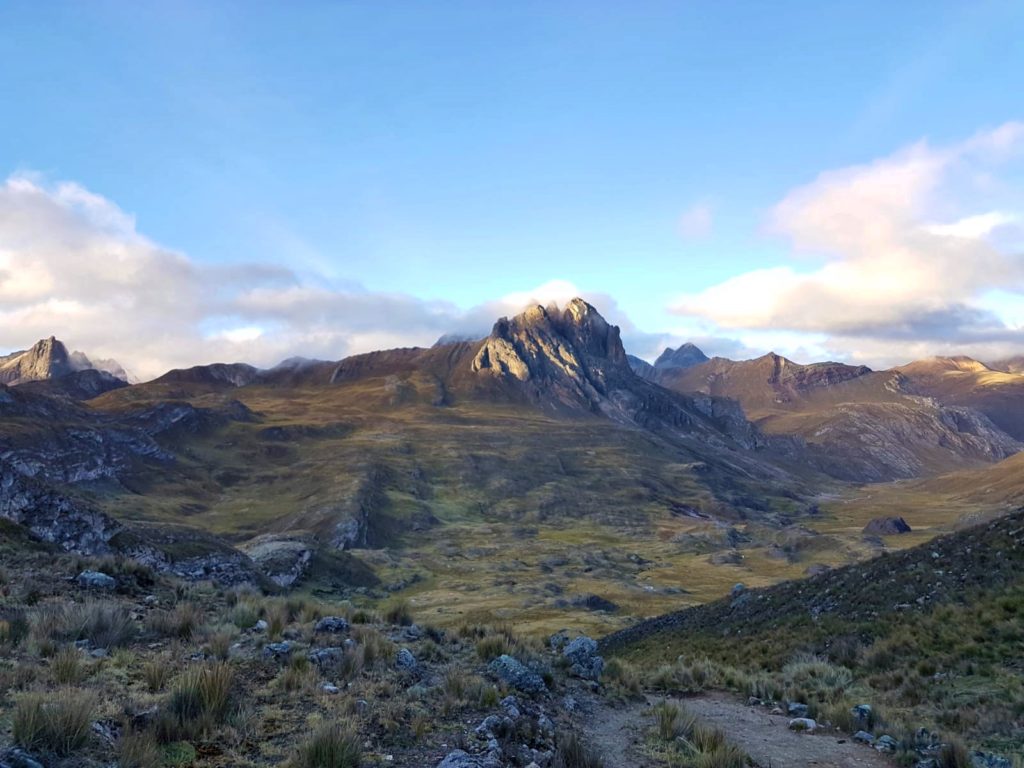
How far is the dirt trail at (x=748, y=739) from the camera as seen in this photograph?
A: 41.6 ft

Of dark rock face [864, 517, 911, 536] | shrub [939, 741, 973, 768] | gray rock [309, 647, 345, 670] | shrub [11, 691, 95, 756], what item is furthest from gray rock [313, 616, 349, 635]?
dark rock face [864, 517, 911, 536]

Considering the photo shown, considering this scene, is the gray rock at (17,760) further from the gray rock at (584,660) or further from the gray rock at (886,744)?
the gray rock at (886,744)

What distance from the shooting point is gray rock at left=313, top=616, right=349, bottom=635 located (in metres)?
16.9

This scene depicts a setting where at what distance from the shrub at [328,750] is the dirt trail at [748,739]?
5.17 metres

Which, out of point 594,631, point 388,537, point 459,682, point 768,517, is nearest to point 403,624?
point 459,682

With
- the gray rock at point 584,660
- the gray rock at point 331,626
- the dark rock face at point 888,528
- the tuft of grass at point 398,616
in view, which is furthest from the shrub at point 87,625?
the dark rock face at point 888,528

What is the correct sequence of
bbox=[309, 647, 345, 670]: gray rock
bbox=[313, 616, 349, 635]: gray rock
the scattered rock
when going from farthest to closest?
1. the scattered rock
2. bbox=[313, 616, 349, 635]: gray rock
3. bbox=[309, 647, 345, 670]: gray rock

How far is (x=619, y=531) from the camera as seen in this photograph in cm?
14850

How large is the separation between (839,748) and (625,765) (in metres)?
5.19

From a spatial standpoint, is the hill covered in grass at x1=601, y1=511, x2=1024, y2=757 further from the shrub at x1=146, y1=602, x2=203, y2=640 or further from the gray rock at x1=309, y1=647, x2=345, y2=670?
the shrub at x1=146, y1=602, x2=203, y2=640

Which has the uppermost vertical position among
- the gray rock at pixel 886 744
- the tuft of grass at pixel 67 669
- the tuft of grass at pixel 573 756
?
the tuft of grass at pixel 67 669

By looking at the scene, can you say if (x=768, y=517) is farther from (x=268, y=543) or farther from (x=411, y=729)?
(x=411, y=729)

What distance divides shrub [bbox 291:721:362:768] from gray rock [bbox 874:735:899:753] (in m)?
10.7

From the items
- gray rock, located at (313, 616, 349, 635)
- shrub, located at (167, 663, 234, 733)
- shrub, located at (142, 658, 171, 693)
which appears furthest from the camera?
gray rock, located at (313, 616, 349, 635)
